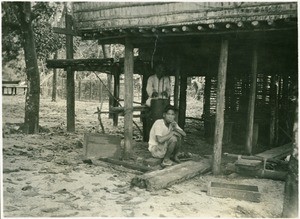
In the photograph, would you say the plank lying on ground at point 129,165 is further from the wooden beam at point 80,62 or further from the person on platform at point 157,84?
the wooden beam at point 80,62

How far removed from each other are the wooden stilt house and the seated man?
803mm

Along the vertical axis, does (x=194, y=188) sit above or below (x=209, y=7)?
below

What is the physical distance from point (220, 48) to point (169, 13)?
1.77 meters

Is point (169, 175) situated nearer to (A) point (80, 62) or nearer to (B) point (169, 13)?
(B) point (169, 13)

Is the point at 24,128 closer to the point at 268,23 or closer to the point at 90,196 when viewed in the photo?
the point at 90,196

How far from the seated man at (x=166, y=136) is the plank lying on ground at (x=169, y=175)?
1.35 ft

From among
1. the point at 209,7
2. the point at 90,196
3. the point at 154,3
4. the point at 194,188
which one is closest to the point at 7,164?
the point at 90,196

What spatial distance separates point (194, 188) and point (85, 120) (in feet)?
32.1

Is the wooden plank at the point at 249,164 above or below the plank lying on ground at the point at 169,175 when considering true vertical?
above

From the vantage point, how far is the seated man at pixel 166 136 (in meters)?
7.28

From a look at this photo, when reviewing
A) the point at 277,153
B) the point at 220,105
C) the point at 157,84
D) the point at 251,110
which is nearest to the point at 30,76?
the point at 157,84

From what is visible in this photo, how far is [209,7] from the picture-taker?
7098 mm

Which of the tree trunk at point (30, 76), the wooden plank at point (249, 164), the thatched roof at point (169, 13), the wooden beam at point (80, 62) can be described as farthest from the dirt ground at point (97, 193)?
the wooden beam at point (80, 62)

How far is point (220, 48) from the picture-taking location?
8664mm
